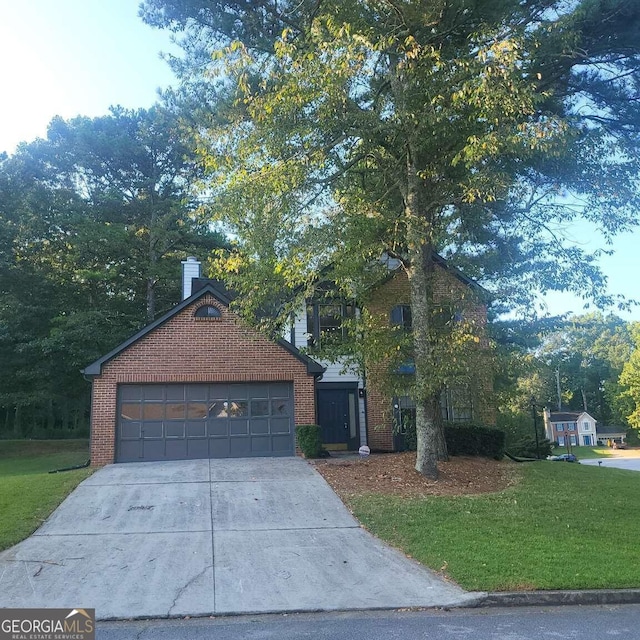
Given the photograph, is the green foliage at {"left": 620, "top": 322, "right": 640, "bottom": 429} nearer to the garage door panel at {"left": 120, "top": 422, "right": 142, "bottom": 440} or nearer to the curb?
the garage door panel at {"left": 120, "top": 422, "right": 142, "bottom": 440}

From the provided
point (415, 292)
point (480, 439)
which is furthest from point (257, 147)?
point (480, 439)

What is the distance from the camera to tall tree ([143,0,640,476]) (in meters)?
10.4

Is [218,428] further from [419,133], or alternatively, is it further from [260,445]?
[419,133]

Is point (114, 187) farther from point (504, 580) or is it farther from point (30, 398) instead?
point (504, 580)

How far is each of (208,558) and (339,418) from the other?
11447 millimetres

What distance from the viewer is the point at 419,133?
11.6m

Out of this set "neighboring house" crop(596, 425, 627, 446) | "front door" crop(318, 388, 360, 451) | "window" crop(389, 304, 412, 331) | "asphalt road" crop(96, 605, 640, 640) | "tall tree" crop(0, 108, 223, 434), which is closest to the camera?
"asphalt road" crop(96, 605, 640, 640)

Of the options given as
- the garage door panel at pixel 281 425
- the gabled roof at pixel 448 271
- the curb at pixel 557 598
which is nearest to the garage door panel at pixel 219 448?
the garage door panel at pixel 281 425

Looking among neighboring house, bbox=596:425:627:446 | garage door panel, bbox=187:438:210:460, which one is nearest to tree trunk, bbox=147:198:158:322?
garage door panel, bbox=187:438:210:460

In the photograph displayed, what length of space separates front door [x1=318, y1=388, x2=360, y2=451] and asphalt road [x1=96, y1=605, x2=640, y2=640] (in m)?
12.7

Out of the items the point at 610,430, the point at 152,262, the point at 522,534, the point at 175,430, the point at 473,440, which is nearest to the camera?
the point at 522,534

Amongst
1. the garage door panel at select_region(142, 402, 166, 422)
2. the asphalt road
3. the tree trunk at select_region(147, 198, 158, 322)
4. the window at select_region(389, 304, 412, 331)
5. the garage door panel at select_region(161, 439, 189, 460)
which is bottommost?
the asphalt road

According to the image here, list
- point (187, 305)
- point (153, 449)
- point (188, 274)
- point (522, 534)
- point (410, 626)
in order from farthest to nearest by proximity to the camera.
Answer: point (188, 274), point (187, 305), point (153, 449), point (522, 534), point (410, 626)

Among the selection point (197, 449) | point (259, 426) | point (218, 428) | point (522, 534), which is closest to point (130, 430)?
point (197, 449)
